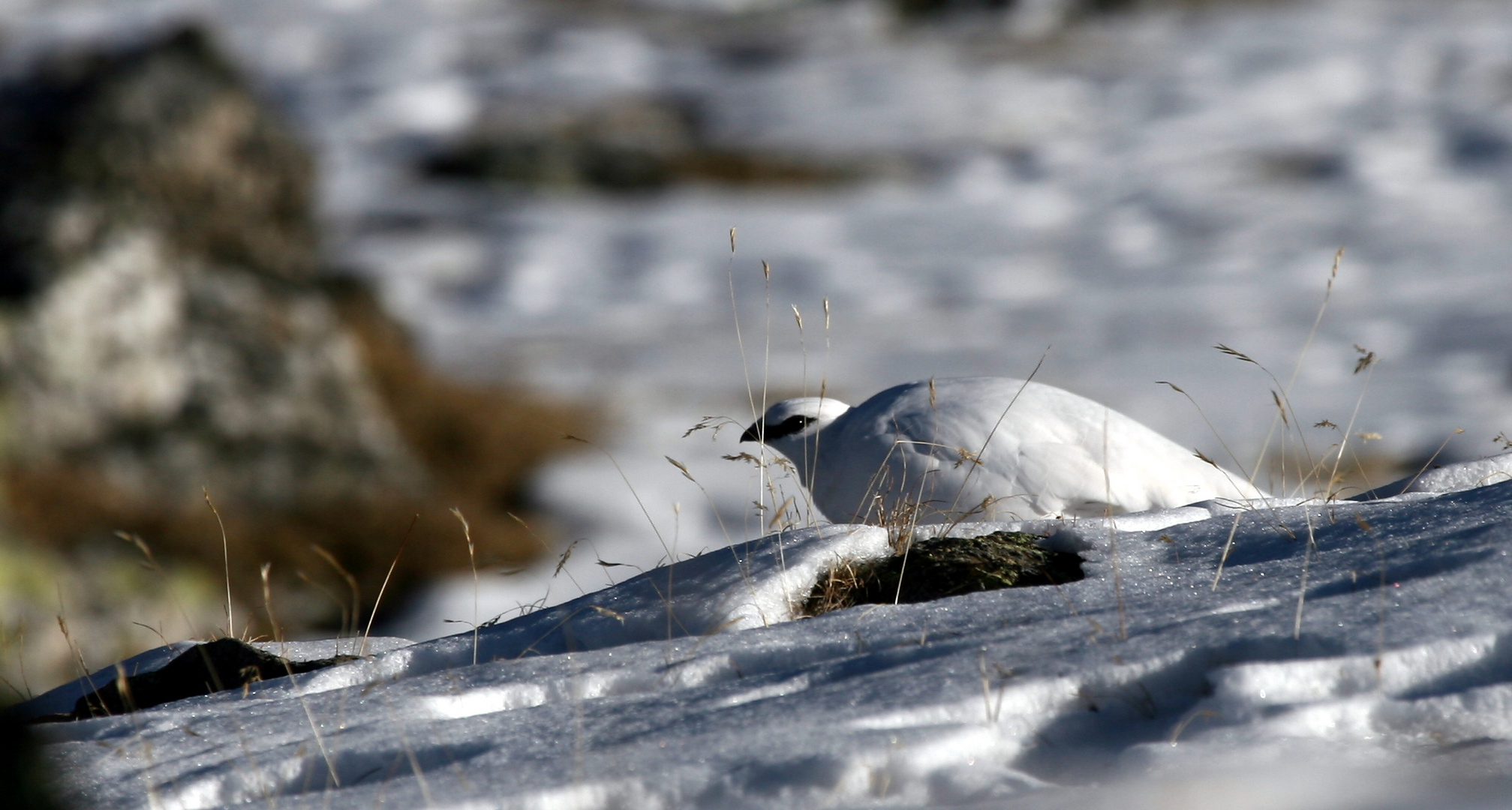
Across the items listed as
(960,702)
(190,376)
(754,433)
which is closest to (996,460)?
(754,433)

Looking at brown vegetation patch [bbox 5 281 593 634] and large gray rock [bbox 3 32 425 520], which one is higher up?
large gray rock [bbox 3 32 425 520]

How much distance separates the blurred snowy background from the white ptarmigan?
593 cm

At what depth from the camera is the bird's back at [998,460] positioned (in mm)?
3646

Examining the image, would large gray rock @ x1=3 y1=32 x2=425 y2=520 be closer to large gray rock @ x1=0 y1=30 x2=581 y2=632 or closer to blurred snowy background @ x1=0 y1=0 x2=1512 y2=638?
large gray rock @ x1=0 y1=30 x2=581 y2=632

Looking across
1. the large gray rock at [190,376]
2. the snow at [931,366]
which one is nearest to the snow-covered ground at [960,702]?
the snow at [931,366]

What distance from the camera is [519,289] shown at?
20.9 meters

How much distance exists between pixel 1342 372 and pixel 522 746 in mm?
15682

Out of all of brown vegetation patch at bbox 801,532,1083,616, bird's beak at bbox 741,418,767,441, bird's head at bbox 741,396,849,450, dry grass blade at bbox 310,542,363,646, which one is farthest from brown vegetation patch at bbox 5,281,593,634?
brown vegetation patch at bbox 801,532,1083,616

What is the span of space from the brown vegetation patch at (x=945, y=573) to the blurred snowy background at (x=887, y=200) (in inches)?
259

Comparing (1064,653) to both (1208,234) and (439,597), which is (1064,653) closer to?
(439,597)

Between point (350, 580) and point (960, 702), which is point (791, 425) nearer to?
point (350, 580)

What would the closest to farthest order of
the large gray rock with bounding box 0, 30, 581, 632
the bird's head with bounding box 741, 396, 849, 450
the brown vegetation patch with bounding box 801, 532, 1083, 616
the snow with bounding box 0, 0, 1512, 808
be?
the snow with bounding box 0, 0, 1512, 808 < the brown vegetation patch with bounding box 801, 532, 1083, 616 < the bird's head with bounding box 741, 396, 849, 450 < the large gray rock with bounding box 0, 30, 581, 632

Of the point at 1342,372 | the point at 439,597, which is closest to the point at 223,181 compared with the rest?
the point at 439,597

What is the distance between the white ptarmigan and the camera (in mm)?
3645
